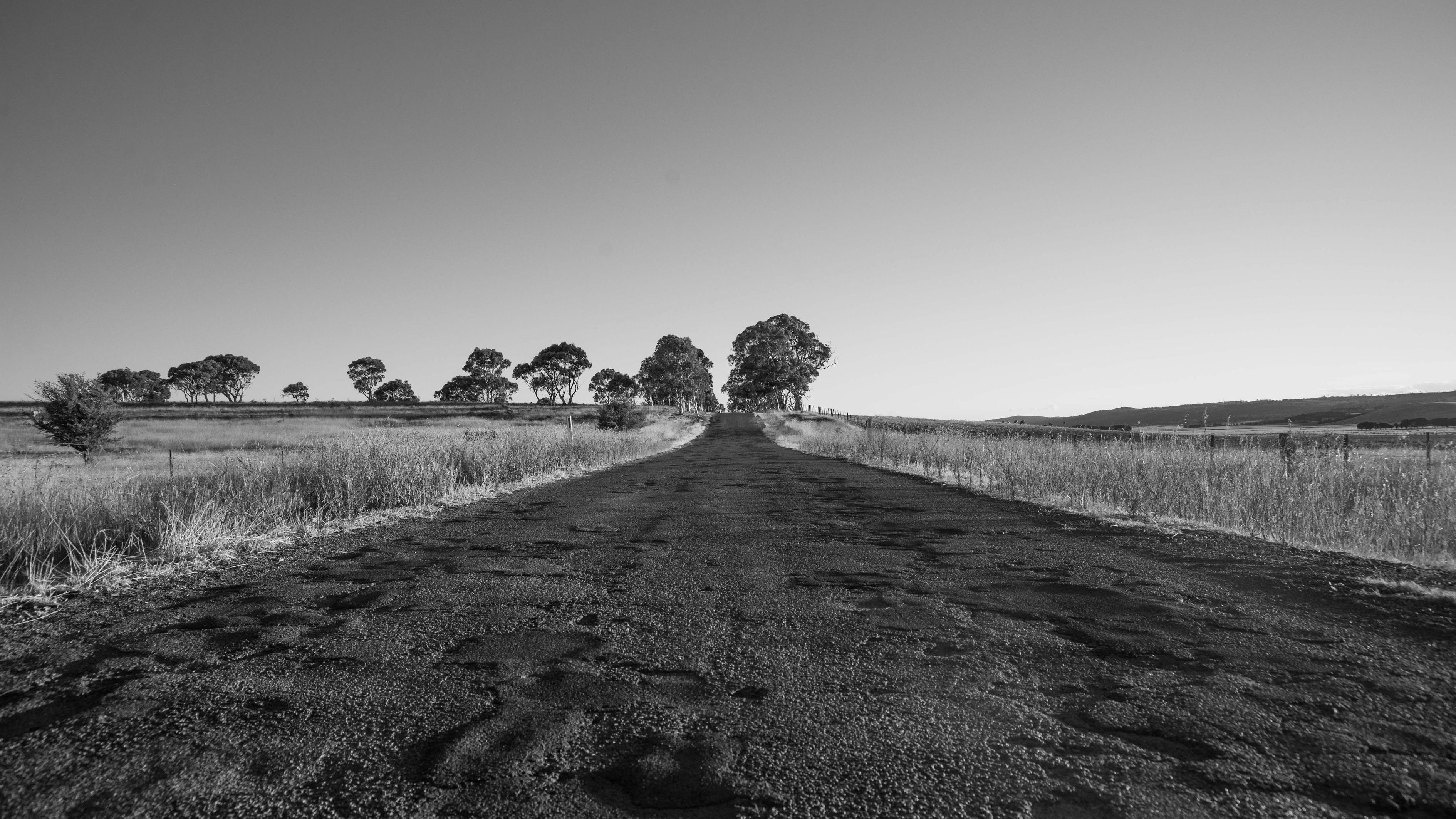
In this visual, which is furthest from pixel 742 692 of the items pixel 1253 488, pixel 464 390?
pixel 464 390

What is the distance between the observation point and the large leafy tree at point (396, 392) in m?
112

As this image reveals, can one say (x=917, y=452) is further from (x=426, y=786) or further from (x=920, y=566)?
(x=426, y=786)

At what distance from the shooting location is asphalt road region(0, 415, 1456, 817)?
2.30 metres

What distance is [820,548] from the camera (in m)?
6.77

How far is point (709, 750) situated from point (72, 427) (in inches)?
1119

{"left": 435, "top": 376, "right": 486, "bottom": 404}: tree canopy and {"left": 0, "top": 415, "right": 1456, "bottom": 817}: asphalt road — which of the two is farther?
{"left": 435, "top": 376, "right": 486, "bottom": 404}: tree canopy

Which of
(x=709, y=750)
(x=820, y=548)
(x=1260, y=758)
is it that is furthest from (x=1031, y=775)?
(x=820, y=548)

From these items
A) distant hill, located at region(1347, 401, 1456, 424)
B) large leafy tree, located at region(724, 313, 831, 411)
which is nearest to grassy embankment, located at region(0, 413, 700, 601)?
distant hill, located at region(1347, 401, 1456, 424)

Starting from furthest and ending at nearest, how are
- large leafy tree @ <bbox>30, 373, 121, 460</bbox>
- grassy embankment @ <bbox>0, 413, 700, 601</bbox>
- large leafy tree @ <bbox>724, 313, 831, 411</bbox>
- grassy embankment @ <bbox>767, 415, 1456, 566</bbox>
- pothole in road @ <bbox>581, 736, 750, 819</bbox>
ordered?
large leafy tree @ <bbox>724, 313, 831, 411</bbox>, large leafy tree @ <bbox>30, 373, 121, 460</bbox>, grassy embankment @ <bbox>767, 415, 1456, 566</bbox>, grassy embankment @ <bbox>0, 413, 700, 601</bbox>, pothole in road @ <bbox>581, 736, 750, 819</bbox>

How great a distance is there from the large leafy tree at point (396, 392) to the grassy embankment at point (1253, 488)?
371 feet

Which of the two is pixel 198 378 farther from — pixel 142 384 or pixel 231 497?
pixel 231 497

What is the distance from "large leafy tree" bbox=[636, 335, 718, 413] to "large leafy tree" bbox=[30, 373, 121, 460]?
65330 millimetres

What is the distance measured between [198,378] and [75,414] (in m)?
91.8

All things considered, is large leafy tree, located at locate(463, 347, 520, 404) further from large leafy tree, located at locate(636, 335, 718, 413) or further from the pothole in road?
the pothole in road
